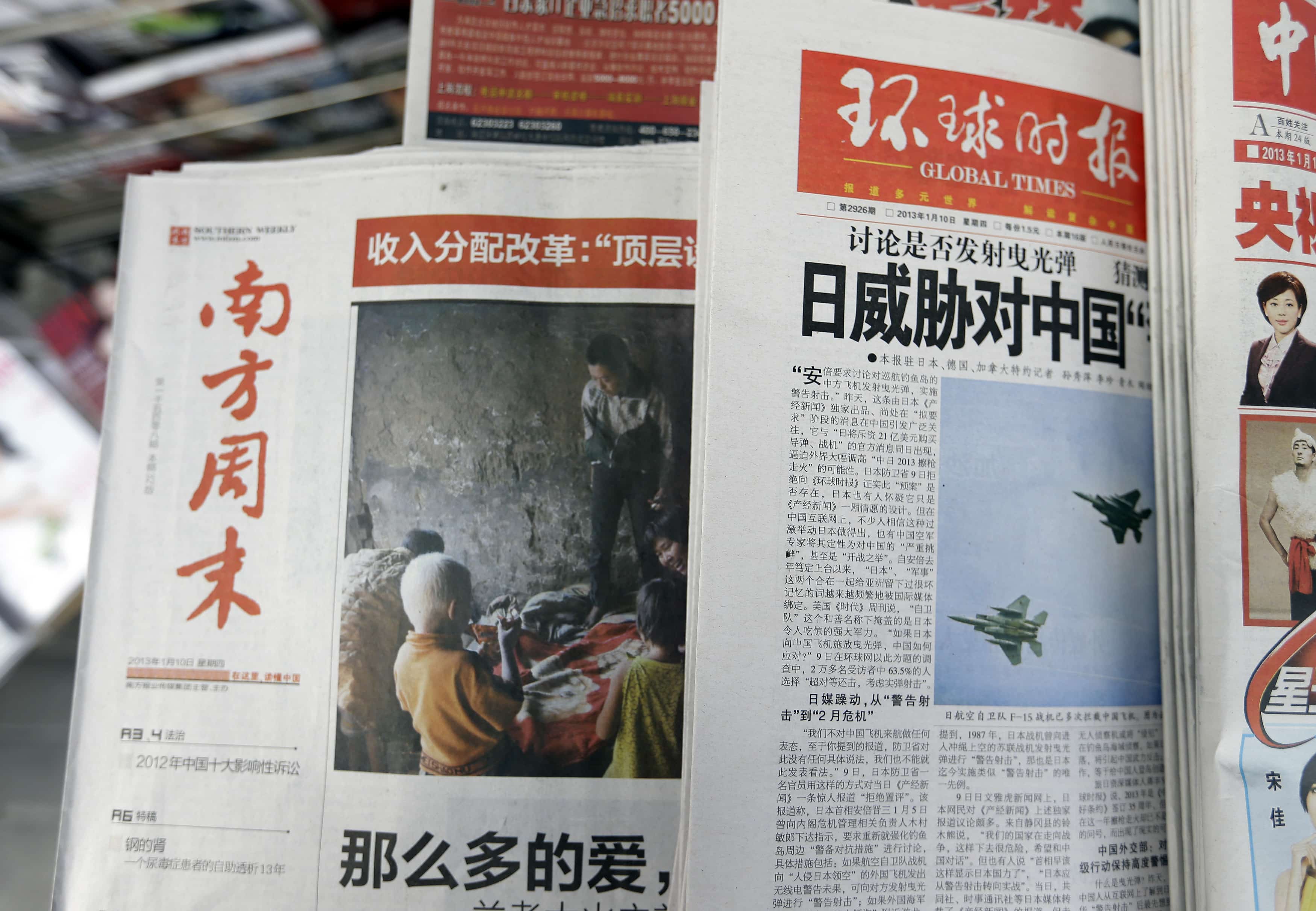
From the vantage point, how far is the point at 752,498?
356mm

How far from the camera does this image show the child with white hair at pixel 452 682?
0.40 metres

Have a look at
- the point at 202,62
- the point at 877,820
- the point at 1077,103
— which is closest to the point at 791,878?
the point at 877,820

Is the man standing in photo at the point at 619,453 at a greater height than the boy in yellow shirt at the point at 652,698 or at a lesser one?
greater

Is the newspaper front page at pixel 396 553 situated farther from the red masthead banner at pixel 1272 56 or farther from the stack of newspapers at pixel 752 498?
the red masthead banner at pixel 1272 56

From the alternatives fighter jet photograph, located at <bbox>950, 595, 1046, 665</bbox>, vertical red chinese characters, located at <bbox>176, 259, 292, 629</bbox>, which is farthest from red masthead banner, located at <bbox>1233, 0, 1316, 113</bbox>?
vertical red chinese characters, located at <bbox>176, 259, 292, 629</bbox>

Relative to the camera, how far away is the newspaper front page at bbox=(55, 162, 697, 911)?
0.39 m

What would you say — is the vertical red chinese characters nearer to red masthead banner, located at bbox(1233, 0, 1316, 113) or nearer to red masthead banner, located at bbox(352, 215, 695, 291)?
red masthead banner, located at bbox(352, 215, 695, 291)

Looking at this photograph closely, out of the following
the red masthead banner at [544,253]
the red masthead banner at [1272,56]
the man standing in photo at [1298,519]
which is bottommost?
the man standing in photo at [1298,519]

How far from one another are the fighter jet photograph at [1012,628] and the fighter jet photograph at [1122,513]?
0.06m

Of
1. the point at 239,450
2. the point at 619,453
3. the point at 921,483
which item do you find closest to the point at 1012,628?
the point at 921,483

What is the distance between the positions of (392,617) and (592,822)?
140mm

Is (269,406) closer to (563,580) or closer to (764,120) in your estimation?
(563,580)

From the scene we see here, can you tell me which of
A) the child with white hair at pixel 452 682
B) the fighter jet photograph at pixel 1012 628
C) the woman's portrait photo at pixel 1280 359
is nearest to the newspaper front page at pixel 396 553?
the child with white hair at pixel 452 682

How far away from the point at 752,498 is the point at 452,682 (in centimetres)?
18
